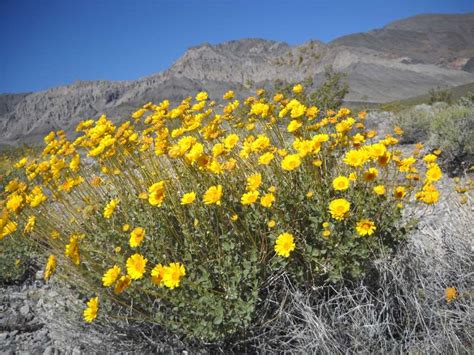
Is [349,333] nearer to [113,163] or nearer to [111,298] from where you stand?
[111,298]

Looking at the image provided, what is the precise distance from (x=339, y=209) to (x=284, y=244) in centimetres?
40

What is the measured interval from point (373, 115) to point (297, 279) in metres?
10.0

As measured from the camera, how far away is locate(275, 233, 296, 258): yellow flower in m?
2.32

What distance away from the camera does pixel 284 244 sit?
236cm

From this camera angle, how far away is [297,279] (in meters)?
2.62

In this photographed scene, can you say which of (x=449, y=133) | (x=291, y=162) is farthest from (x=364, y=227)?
(x=449, y=133)

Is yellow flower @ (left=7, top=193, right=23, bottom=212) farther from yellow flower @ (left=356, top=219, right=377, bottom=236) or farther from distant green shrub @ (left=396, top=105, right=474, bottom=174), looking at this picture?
distant green shrub @ (left=396, top=105, right=474, bottom=174)

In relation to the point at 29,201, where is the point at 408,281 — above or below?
below

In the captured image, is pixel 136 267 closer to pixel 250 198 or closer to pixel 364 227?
pixel 250 198

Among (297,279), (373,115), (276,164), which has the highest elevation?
(276,164)

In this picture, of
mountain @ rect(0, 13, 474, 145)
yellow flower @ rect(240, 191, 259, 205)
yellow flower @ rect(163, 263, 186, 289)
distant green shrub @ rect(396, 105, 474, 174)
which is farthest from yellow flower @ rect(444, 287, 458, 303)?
mountain @ rect(0, 13, 474, 145)

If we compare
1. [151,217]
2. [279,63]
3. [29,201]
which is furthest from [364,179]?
[279,63]

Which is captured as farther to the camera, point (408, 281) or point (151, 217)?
point (151, 217)

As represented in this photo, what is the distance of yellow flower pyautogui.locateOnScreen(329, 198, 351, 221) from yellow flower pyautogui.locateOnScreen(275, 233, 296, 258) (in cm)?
30
